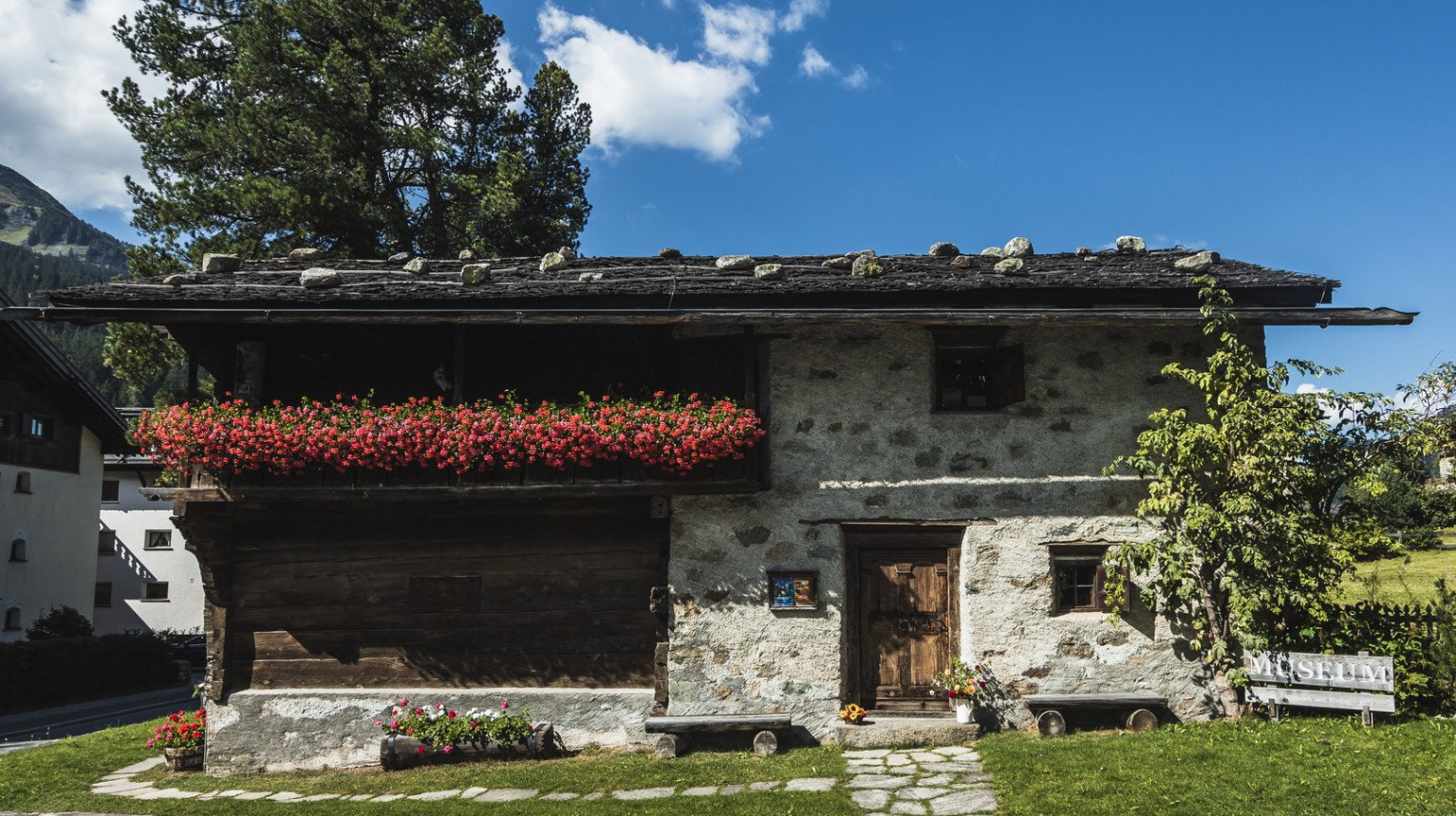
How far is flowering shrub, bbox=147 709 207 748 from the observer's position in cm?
964

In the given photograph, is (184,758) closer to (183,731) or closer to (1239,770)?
(183,731)

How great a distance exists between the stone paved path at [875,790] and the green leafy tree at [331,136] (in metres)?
11.8

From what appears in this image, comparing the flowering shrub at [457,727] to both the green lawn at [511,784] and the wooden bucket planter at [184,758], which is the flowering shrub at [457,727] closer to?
the green lawn at [511,784]

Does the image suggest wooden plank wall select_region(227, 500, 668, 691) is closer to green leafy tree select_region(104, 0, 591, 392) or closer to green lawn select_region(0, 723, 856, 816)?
green lawn select_region(0, 723, 856, 816)

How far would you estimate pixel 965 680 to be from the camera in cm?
893

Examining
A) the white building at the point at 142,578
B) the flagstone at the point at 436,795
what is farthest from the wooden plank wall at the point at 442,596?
the white building at the point at 142,578

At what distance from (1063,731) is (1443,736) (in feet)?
9.65

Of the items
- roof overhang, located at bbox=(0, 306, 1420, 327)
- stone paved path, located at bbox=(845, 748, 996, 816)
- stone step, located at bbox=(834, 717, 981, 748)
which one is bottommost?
stone paved path, located at bbox=(845, 748, 996, 816)

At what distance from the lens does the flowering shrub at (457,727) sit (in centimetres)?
903

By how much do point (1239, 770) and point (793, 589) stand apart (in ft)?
13.1

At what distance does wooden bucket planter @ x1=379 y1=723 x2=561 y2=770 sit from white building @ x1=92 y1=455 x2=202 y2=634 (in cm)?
2562

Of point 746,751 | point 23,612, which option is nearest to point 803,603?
point 746,751

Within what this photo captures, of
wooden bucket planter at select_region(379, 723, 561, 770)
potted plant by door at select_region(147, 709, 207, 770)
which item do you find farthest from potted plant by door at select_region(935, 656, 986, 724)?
potted plant by door at select_region(147, 709, 207, 770)

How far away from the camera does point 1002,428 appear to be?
30.8 feet
